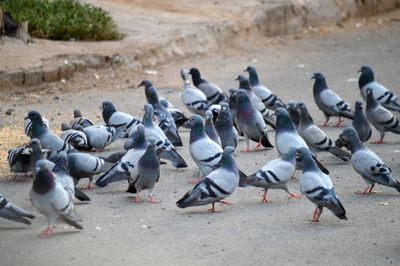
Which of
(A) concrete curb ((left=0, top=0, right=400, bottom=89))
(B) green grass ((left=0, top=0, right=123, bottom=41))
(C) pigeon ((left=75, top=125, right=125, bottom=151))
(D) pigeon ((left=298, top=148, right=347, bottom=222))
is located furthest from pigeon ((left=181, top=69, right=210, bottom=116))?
(D) pigeon ((left=298, top=148, right=347, bottom=222))

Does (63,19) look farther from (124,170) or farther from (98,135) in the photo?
(124,170)

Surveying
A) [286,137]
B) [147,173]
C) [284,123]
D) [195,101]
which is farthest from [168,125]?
[147,173]

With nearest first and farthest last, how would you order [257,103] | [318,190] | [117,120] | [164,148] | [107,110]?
[318,190]
[164,148]
[117,120]
[107,110]
[257,103]

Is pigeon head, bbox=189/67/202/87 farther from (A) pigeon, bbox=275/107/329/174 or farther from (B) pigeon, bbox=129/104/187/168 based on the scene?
(A) pigeon, bbox=275/107/329/174

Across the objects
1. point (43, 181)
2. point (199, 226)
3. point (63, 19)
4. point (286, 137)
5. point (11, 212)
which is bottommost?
point (199, 226)

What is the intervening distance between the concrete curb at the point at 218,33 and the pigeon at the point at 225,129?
4.04m

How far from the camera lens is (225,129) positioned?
431 inches

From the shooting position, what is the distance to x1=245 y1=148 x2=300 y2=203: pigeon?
9.17 m

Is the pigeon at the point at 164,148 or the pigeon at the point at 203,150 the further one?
the pigeon at the point at 164,148

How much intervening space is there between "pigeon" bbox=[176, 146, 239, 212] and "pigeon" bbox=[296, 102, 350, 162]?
6.58 feet

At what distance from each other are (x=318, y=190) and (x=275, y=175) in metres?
0.70

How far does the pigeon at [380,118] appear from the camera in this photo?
38.7 ft

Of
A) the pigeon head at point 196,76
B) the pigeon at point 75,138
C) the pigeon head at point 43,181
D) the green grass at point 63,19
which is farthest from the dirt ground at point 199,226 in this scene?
the green grass at point 63,19

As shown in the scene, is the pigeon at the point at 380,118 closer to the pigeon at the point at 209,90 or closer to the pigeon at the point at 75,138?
the pigeon at the point at 209,90
